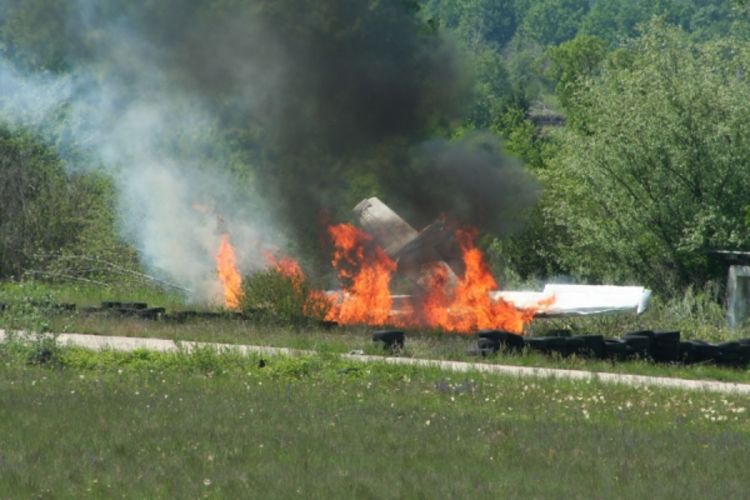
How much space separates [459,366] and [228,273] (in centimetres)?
1035

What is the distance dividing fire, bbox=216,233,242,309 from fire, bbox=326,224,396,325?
79.6 inches

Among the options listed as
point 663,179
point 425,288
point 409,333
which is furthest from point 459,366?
point 663,179

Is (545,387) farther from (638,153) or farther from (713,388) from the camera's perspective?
(638,153)

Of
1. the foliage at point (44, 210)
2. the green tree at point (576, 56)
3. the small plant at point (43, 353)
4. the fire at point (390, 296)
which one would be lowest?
the small plant at point (43, 353)

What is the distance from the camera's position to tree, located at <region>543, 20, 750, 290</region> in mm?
32719

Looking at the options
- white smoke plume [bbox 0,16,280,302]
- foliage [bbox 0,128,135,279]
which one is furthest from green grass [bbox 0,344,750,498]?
foliage [bbox 0,128,135,279]

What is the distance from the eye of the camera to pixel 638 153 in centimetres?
3319

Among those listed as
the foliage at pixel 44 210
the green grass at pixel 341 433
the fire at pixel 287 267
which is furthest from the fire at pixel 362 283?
the foliage at pixel 44 210

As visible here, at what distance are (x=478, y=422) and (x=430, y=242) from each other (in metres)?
13.5

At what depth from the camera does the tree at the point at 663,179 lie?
3272 centimetres

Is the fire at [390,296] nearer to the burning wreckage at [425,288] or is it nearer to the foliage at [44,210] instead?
the burning wreckage at [425,288]

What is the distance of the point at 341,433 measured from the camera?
13312 millimetres

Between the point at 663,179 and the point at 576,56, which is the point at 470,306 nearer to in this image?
the point at 663,179

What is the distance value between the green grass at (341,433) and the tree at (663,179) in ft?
52.6
